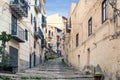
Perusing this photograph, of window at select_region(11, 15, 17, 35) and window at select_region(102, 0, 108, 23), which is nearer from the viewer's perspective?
window at select_region(102, 0, 108, 23)

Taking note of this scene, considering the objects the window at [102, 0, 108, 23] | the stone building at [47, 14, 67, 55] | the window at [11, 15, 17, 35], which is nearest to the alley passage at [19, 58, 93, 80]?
the window at [11, 15, 17, 35]

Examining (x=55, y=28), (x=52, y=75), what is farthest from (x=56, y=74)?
(x=55, y=28)

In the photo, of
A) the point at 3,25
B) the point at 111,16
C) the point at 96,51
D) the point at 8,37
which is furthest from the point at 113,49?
the point at 3,25

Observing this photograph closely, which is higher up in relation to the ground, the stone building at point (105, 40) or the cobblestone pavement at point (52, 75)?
the stone building at point (105, 40)

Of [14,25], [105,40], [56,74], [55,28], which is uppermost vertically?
[55,28]

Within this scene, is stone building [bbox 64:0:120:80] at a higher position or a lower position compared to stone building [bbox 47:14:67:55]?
lower

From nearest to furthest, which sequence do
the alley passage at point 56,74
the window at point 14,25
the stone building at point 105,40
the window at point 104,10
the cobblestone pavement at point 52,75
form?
the stone building at point 105,40 → the window at point 104,10 → the cobblestone pavement at point 52,75 → the alley passage at point 56,74 → the window at point 14,25

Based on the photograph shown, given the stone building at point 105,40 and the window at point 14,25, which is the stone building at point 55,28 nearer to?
the window at point 14,25

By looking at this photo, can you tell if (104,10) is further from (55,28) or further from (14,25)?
(55,28)

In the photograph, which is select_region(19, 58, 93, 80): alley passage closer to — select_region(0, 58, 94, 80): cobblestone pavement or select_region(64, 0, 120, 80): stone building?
select_region(0, 58, 94, 80): cobblestone pavement

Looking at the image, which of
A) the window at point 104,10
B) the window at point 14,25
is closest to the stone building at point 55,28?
the window at point 14,25

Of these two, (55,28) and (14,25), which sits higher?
(55,28)

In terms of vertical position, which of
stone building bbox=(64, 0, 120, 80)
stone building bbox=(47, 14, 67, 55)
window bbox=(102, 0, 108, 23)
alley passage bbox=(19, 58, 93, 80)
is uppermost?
stone building bbox=(47, 14, 67, 55)

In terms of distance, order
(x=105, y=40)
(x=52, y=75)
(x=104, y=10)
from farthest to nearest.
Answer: (x=52, y=75) → (x=104, y=10) → (x=105, y=40)
